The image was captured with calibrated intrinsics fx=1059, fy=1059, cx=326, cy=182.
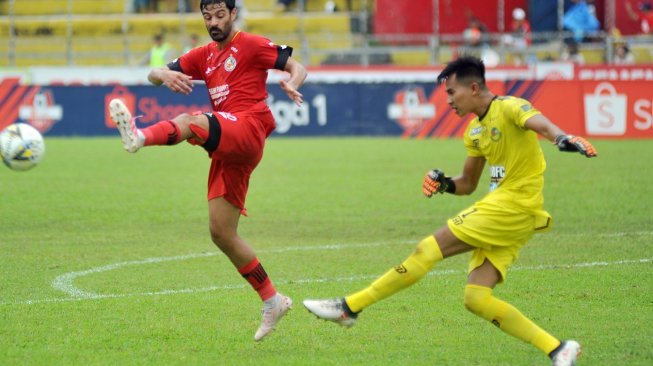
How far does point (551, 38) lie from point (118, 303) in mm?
25049

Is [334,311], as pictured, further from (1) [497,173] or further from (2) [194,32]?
(2) [194,32]

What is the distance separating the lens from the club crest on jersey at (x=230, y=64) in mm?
7715

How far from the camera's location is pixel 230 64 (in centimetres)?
772

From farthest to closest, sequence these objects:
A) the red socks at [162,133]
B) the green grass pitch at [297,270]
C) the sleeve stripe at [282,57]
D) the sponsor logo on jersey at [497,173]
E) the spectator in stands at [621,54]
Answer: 1. the spectator in stands at [621,54]
2. the sleeve stripe at [282,57]
3. the green grass pitch at [297,270]
4. the sponsor logo on jersey at [497,173]
5. the red socks at [162,133]

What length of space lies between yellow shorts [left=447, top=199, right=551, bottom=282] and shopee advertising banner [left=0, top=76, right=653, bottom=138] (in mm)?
19392

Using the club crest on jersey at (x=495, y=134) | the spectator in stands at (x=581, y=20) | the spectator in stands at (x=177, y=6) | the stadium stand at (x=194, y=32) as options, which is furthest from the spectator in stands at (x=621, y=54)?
the club crest on jersey at (x=495, y=134)

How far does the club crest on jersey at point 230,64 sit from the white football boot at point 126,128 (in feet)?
4.22

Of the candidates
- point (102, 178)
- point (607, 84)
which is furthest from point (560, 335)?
point (607, 84)

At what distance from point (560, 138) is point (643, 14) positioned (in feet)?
93.4

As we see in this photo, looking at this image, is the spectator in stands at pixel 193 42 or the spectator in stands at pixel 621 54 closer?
the spectator in stands at pixel 193 42

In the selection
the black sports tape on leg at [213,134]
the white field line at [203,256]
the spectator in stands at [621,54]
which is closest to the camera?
the black sports tape on leg at [213,134]

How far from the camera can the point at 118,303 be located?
867 centimetres

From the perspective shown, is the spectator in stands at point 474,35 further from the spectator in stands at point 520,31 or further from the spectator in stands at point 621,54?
the spectator in stands at point 621,54

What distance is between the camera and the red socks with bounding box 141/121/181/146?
6666mm
